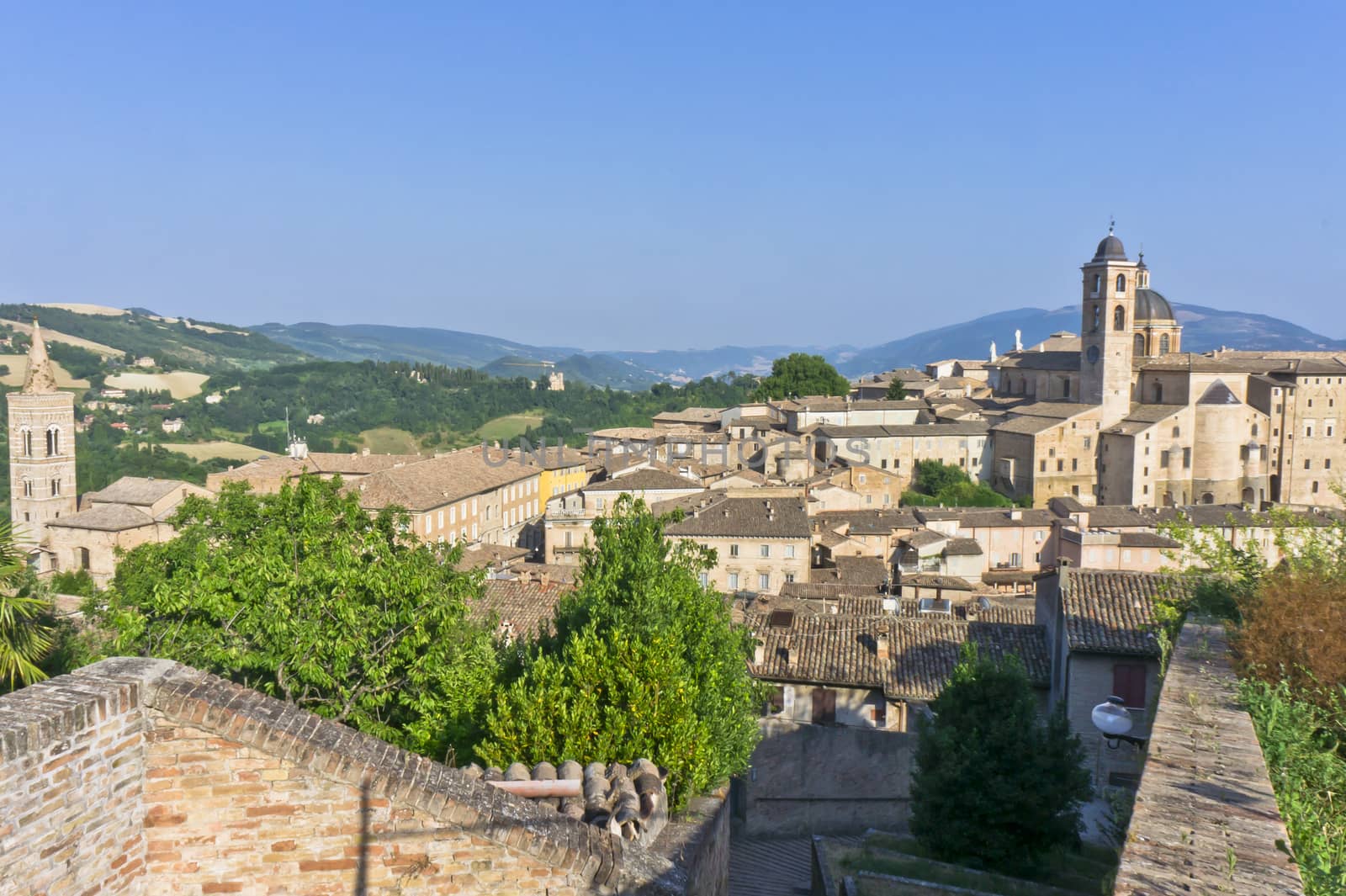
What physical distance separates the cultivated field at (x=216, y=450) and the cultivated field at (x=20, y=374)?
16641 mm

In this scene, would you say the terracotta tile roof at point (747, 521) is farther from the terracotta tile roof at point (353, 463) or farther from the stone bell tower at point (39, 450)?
the stone bell tower at point (39, 450)

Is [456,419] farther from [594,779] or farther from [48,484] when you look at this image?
[594,779]

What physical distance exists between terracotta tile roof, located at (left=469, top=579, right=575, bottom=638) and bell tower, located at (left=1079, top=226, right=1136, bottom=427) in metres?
54.7

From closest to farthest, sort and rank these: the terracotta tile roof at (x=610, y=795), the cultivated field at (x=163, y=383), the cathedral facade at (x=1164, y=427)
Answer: the terracotta tile roof at (x=610, y=795), the cathedral facade at (x=1164, y=427), the cultivated field at (x=163, y=383)

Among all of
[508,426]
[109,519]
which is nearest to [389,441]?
[508,426]

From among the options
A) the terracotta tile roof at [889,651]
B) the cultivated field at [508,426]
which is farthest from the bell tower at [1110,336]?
the cultivated field at [508,426]

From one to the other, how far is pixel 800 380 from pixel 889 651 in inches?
3204

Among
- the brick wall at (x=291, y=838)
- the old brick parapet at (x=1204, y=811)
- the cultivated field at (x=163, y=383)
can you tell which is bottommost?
the brick wall at (x=291, y=838)

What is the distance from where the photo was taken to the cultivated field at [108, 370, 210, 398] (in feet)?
495

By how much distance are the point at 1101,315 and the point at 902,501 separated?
20292mm

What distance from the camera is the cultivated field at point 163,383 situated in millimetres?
150750

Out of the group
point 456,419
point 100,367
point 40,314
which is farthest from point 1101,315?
point 40,314

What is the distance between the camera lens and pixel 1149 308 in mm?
80562

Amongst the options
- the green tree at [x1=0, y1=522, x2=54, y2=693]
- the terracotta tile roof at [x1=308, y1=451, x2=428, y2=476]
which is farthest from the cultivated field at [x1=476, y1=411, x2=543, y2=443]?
the green tree at [x1=0, y1=522, x2=54, y2=693]
